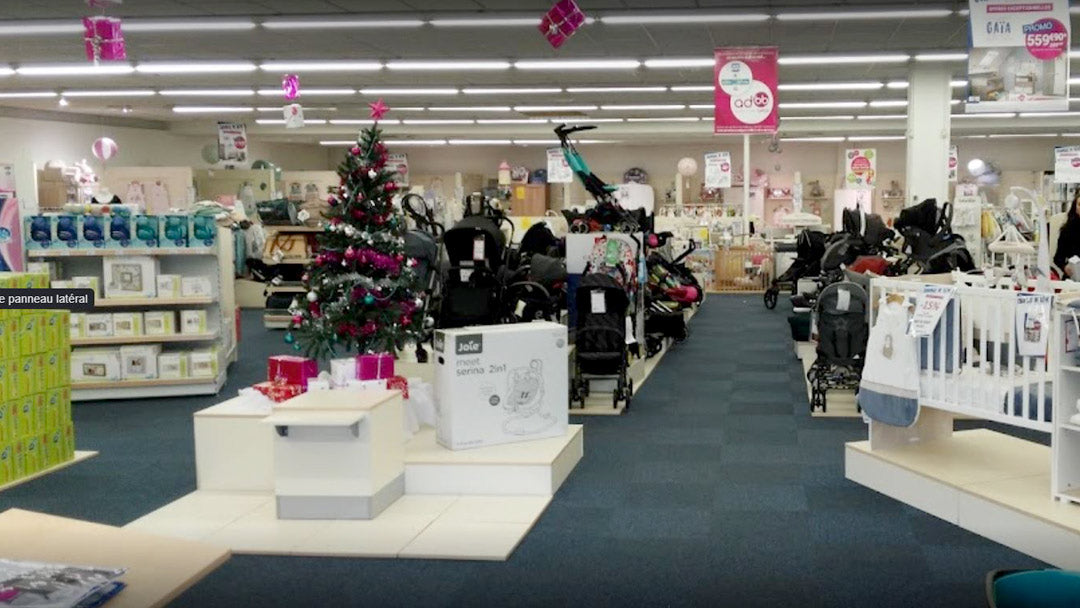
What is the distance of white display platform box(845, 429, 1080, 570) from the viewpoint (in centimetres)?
461

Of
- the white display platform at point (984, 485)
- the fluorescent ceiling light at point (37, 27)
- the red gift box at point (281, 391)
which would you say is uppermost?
the fluorescent ceiling light at point (37, 27)

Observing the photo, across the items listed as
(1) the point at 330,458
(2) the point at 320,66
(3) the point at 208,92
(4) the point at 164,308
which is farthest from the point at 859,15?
(3) the point at 208,92

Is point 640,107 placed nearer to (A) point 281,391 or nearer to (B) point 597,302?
(B) point 597,302

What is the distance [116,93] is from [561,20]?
36.5ft

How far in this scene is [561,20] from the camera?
8.74 metres

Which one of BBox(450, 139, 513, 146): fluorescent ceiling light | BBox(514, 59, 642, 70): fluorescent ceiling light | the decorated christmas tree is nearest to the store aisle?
the decorated christmas tree

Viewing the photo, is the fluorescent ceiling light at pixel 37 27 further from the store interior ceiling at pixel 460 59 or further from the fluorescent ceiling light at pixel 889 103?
the fluorescent ceiling light at pixel 889 103

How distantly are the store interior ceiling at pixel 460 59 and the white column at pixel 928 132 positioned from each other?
37 cm

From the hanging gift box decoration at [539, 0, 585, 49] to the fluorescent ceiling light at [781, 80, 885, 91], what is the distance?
314 inches

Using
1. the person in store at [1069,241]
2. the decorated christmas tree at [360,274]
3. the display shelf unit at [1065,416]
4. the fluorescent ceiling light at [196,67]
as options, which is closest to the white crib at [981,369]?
the display shelf unit at [1065,416]

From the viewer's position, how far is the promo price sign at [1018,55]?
8836 millimetres

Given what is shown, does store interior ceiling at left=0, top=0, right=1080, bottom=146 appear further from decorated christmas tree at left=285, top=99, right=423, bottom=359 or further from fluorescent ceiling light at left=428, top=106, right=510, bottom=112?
decorated christmas tree at left=285, top=99, right=423, bottom=359

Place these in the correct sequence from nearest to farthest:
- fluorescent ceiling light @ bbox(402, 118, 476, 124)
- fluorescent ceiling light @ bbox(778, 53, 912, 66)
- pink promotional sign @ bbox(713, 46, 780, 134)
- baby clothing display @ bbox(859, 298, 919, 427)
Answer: baby clothing display @ bbox(859, 298, 919, 427)
pink promotional sign @ bbox(713, 46, 780, 134)
fluorescent ceiling light @ bbox(778, 53, 912, 66)
fluorescent ceiling light @ bbox(402, 118, 476, 124)

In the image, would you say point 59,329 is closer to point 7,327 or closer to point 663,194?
point 7,327
